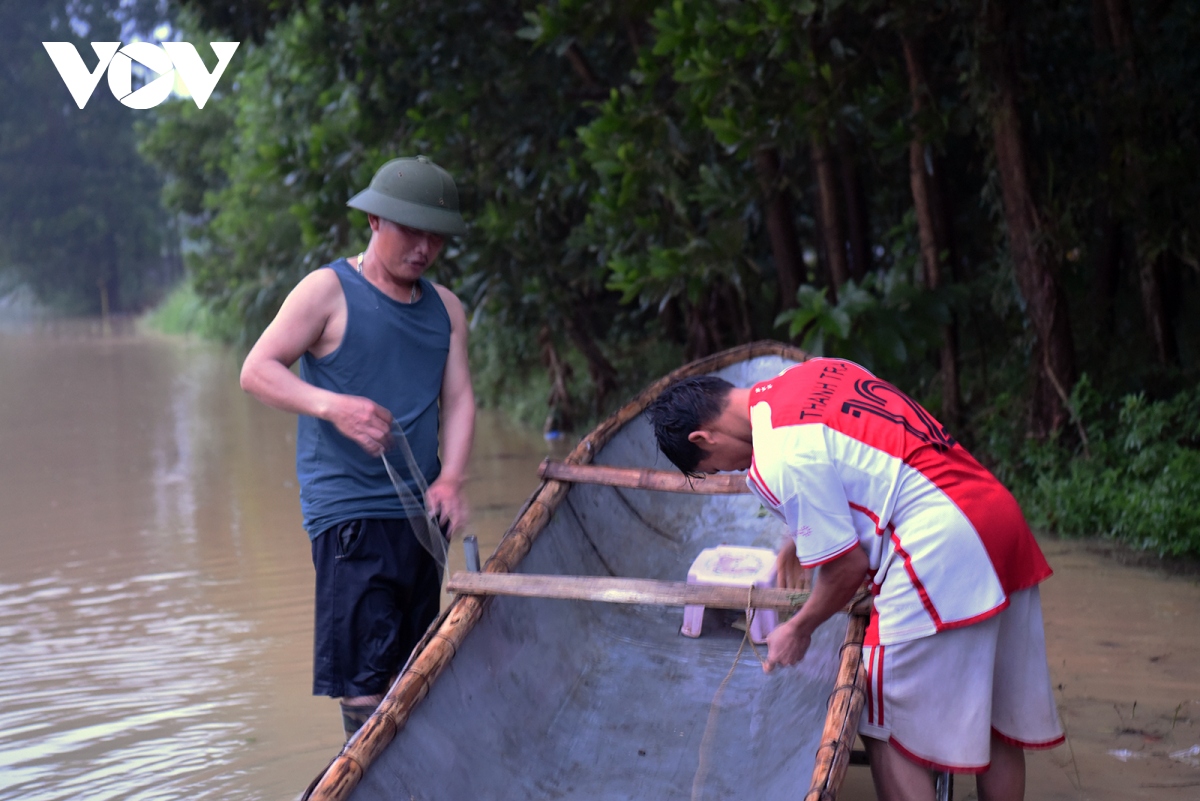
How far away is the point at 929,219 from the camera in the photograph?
6559 mm

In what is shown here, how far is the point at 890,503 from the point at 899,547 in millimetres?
95

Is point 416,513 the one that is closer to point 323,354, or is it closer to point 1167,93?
point 323,354

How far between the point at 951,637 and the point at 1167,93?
15.5ft

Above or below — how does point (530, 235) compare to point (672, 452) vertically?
above

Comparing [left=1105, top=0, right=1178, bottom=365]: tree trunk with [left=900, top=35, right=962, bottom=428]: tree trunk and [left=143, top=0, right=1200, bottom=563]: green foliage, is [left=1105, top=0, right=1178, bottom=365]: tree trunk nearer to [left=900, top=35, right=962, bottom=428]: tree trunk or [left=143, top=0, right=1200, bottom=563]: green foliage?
[left=143, top=0, right=1200, bottom=563]: green foliage

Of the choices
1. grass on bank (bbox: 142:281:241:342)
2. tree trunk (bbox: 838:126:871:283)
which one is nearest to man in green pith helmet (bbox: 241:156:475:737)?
tree trunk (bbox: 838:126:871:283)

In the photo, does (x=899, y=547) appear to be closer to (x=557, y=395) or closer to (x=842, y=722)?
(x=842, y=722)

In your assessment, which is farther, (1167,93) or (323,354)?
(1167,93)

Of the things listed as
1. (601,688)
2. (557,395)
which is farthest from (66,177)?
(601,688)

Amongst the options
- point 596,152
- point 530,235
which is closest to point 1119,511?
point 596,152

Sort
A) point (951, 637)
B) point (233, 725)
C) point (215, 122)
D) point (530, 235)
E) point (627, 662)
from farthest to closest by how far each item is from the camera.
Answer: point (215, 122) → point (530, 235) → point (233, 725) → point (627, 662) → point (951, 637)

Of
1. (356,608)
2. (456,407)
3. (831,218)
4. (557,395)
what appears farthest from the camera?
(557,395)

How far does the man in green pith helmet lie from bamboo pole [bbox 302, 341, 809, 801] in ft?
0.40

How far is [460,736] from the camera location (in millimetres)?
2865
